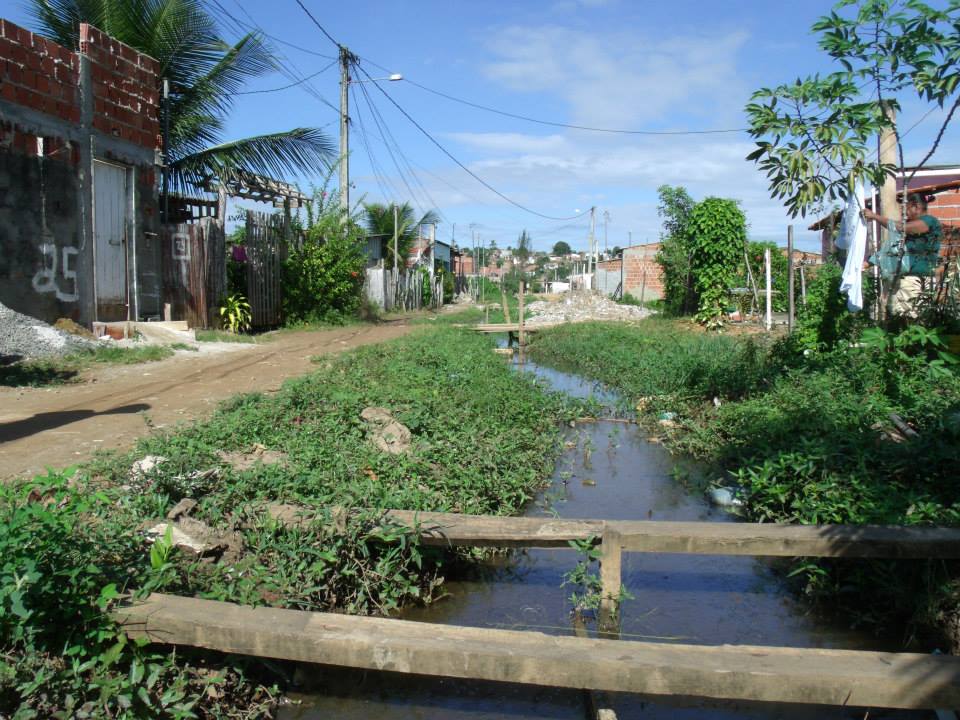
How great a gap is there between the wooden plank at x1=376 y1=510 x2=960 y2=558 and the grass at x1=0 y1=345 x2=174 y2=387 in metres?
5.43

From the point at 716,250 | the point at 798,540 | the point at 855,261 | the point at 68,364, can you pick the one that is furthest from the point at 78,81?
the point at 716,250

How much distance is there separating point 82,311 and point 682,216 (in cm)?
1884

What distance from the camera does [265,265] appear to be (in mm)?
16266

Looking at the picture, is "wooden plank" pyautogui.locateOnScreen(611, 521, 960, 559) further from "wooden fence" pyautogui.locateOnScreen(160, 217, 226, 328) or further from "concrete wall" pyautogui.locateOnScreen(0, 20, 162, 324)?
"wooden fence" pyautogui.locateOnScreen(160, 217, 226, 328)

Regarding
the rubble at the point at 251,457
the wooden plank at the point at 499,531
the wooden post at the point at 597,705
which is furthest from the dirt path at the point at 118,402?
the wooden post at the point at 597,705

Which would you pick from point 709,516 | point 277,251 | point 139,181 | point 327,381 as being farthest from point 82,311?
point 709,516

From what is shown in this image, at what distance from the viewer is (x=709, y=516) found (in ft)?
19.7

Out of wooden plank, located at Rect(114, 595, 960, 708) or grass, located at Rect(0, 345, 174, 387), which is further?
grass, located at Rect(0, 345, 174, 387)

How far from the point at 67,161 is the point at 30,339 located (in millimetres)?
2717

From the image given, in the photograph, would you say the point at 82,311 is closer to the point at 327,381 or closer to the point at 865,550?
the point at 327,381

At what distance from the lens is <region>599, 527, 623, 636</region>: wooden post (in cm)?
395

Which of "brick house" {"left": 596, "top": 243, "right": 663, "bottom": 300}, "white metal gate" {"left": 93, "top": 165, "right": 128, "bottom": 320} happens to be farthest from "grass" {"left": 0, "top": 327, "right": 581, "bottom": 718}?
"brick house" {"left": 596, "top": 243, "right": 663, "bottom": 300}

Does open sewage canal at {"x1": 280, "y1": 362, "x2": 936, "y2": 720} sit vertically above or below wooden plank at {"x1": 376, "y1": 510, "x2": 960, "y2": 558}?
below

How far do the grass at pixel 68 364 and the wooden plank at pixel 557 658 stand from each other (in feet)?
18.6
